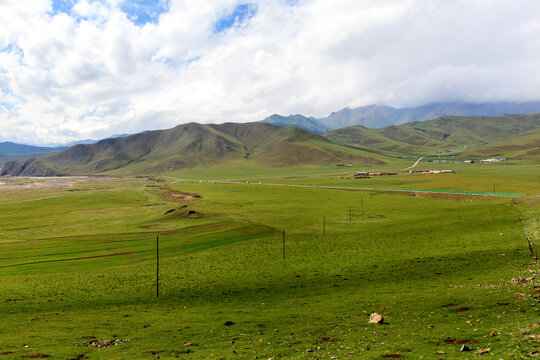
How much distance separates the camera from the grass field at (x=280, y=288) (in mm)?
19125

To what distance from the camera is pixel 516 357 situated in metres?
13.3

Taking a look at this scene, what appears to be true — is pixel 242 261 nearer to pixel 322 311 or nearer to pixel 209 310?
pixel 209 310

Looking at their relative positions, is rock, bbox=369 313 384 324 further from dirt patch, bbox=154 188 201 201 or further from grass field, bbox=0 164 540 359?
dirt patch, bbox=154 188 201 201

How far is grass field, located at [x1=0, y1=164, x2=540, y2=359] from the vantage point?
1912cm

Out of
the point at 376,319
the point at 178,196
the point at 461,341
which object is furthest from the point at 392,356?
the point at 178,196

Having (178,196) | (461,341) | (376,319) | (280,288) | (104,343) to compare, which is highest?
(178,196)

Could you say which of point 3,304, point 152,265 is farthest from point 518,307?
point 3,304

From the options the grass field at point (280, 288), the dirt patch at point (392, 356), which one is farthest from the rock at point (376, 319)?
the dirt patch at point (392, 356)

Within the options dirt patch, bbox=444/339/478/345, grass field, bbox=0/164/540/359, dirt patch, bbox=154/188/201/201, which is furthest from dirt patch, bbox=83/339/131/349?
dirt patch, bbox=154/188/201/201

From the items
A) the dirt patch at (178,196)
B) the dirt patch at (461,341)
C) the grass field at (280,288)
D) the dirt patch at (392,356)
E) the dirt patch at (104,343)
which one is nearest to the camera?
the dirt patch at (392,356)

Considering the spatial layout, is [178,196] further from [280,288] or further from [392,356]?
[392,356]

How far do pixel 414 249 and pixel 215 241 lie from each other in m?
36.3

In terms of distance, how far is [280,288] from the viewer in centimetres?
3525

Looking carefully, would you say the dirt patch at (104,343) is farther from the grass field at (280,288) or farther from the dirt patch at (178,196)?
the dirt patch at (178,196)
